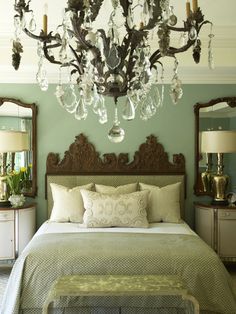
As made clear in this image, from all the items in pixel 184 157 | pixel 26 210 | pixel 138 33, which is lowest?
pixel 26 210

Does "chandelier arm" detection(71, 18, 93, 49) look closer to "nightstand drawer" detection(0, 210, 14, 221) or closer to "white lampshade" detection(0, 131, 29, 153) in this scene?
"white lampshade" detection(0, 131, 29, 153)

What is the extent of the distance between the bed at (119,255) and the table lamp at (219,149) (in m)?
0.50

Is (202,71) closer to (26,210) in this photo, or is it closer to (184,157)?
(184,157)

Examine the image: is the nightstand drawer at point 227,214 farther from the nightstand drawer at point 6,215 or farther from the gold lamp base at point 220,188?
the nightstand drawer at point 6,215

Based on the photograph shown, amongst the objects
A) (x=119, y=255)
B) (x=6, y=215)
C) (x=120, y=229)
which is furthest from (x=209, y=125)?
(x=6, y=215)

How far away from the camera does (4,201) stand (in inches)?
187

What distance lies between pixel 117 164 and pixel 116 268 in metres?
2.10

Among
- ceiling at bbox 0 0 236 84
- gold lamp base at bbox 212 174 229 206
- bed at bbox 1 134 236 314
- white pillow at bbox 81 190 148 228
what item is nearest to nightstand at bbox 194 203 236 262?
gold lamp base at bbox 212 174 229 206

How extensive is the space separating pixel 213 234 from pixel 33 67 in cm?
294

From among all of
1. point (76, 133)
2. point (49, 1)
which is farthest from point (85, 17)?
point (76, 133)

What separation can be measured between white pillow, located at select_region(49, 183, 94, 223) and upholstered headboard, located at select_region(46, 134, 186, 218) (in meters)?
0.39

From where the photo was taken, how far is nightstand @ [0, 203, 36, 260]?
4.59 m

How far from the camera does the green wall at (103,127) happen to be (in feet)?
16.7

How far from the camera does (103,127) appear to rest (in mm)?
5109
